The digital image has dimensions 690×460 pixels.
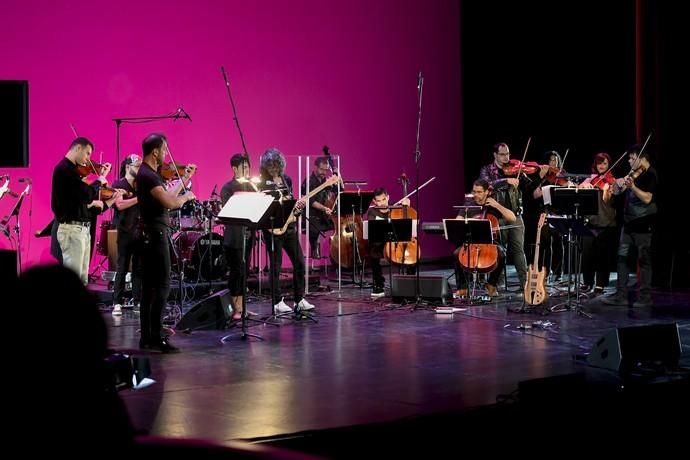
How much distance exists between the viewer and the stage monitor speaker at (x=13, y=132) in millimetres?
6488

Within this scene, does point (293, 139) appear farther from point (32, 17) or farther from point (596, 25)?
point (596, 25)

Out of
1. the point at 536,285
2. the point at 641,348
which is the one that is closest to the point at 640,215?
the point at 536,285

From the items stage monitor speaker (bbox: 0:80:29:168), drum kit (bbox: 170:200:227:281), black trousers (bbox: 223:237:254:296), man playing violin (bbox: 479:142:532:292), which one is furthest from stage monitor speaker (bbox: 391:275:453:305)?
stage monitor speaker (bbox: 0:80:29:168)

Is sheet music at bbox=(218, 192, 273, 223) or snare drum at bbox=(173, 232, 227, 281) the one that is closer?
sheet music at bbox=(218, 192, 273, 223)

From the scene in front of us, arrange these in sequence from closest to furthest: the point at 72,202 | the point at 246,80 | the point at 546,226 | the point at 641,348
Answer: the point at 641,348
the point at 72,202
the point at 546,226
the point at 246,80

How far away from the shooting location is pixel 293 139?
1412 cm

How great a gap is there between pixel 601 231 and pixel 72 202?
6.70 m

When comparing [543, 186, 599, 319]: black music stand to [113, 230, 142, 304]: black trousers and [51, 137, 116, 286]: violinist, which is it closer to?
[113, 230, 142, 304]: black trousers

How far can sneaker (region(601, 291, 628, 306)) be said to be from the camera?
33.3 feet

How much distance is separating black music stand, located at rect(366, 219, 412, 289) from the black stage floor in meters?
0.81

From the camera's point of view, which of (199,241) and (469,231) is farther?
(199,241)

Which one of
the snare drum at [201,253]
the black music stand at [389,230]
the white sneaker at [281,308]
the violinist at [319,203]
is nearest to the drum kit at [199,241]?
the snare drum at [201,253]

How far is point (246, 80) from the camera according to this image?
1370cm

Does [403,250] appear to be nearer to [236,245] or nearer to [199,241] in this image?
[199,241]
